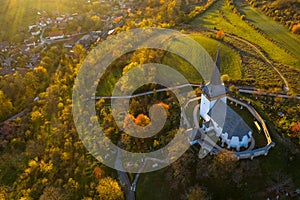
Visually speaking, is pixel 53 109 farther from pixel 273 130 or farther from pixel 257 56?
pixel 257 56

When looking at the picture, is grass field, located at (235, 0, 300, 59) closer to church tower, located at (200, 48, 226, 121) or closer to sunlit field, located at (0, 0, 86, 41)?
church tower, located at (200, 48, 226, 121)

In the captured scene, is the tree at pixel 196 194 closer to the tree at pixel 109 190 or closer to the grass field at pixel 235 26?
the tree at pixel 109 190

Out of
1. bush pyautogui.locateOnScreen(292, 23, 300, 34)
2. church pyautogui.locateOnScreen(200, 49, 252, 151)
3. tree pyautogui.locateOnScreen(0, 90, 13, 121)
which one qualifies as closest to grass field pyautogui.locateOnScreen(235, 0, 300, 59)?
bush pyautogui.locateOnScreen(292, 23, 300, 34)

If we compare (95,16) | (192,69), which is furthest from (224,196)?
(95,16)

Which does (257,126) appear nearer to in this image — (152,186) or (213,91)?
(213,91)

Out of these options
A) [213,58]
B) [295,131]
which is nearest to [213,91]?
[295,131]
